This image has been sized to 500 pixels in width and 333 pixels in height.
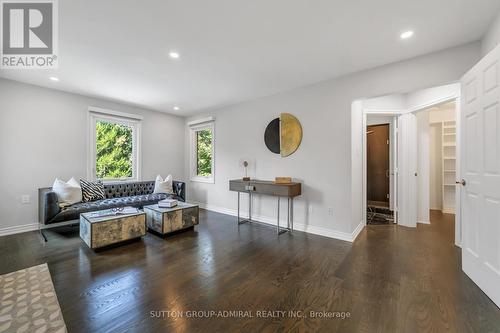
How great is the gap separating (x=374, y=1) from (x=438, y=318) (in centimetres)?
252

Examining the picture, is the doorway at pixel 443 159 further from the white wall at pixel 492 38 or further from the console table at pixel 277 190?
the console table at pixel 277 190

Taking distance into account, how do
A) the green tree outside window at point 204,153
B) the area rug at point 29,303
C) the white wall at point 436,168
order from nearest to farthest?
the area rug at point 29,303 < the white wall at point 436,168 < the green tree outside window at point 204,153

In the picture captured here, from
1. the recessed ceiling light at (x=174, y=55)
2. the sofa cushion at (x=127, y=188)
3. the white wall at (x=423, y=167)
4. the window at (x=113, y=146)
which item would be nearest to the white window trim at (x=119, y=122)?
the window at (x=113, y=146)

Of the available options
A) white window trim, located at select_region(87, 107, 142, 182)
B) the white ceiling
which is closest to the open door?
the white ceiling

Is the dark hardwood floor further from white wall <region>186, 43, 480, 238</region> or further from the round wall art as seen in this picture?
the round wall art

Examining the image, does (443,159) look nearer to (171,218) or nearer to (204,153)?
(204,153)

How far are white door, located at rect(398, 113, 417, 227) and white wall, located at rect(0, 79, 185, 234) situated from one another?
5.79 metres

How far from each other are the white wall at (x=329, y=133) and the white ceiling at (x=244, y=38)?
0.19 meters

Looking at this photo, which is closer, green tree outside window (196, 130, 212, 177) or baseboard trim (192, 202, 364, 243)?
baseboard trim (192, 202, 364, 243)

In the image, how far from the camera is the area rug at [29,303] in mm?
1423

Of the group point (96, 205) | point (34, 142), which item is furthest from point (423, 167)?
point (34, 142)

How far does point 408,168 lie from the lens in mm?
3723

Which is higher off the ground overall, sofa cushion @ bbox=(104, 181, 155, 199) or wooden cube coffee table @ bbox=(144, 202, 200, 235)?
sofa cushion @ bbox=(104, 181, 155, 199)

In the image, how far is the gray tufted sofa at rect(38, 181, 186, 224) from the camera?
3074mm
